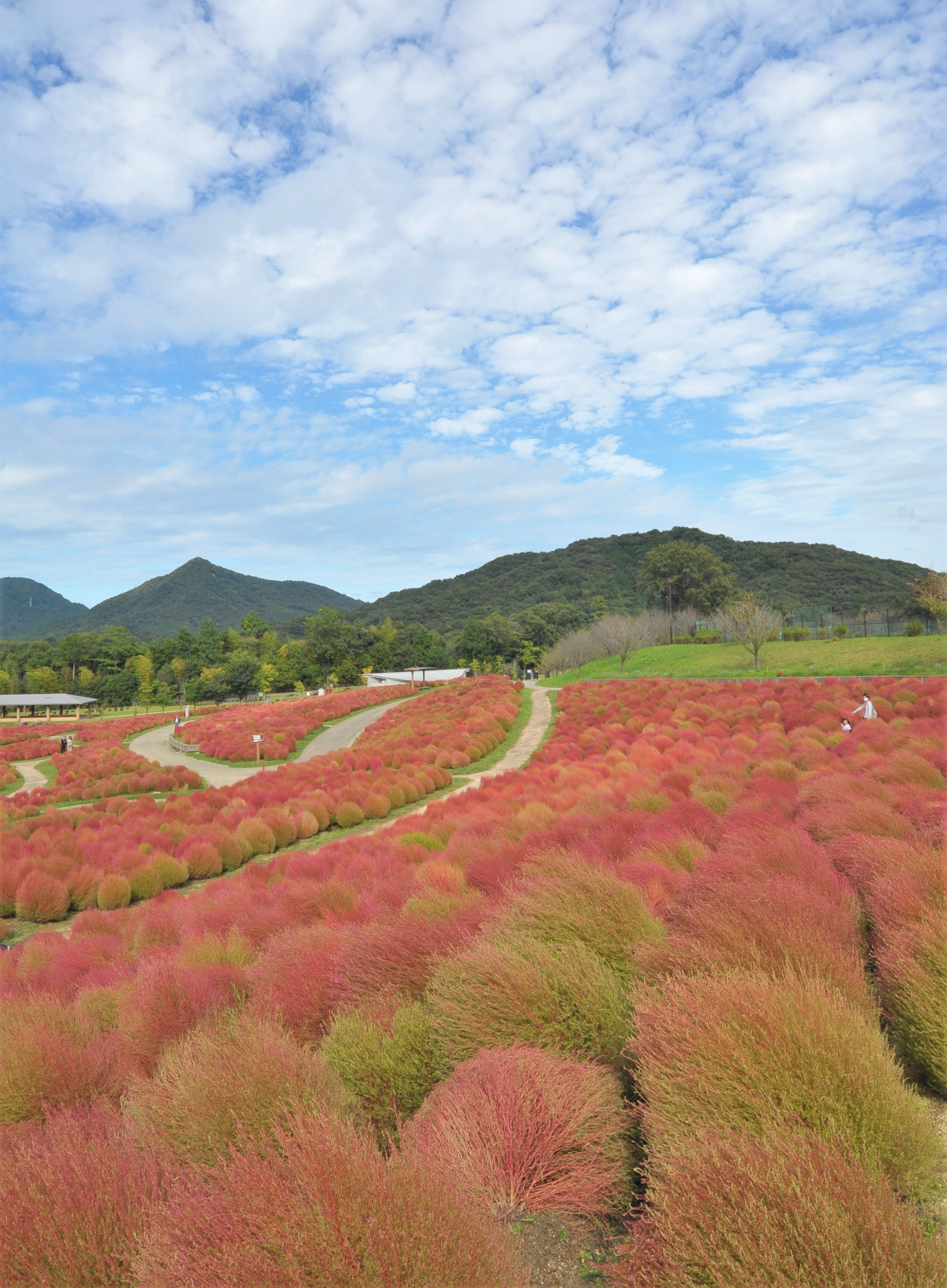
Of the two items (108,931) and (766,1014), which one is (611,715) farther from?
(766,1014)

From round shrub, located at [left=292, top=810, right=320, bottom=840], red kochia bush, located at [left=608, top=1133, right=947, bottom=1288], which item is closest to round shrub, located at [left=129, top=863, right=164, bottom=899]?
round shrub, located at [left=292, top=810, right=320, bottom=840]

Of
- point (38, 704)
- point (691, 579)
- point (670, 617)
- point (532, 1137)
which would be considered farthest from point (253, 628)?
point (532, 1137)

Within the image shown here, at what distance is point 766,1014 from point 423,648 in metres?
88.6

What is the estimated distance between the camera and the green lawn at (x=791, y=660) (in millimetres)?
30922

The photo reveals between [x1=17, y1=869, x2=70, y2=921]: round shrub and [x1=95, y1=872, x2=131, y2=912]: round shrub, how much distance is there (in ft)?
2.07

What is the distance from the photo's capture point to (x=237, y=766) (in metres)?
31.2

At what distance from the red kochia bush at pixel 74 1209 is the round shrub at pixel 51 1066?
1.13 meters

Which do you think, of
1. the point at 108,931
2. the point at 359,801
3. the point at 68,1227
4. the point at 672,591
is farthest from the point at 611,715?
the point at 672,591

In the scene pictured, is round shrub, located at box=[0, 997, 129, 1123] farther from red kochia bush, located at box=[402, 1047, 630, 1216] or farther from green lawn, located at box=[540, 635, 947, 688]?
green lawn, located at box=[540, 635, 947, 688]

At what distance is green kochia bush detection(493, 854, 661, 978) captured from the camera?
168 inches

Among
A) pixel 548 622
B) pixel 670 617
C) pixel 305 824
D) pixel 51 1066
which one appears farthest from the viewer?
pixel 548 622

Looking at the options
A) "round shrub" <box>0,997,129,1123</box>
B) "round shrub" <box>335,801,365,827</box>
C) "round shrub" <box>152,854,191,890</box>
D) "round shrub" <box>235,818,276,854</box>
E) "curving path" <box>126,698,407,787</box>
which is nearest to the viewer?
"round shrub" <box>0,997,129,1123</box>

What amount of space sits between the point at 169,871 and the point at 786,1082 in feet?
41.0

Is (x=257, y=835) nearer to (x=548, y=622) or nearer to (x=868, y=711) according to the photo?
(x=868, y=711)
